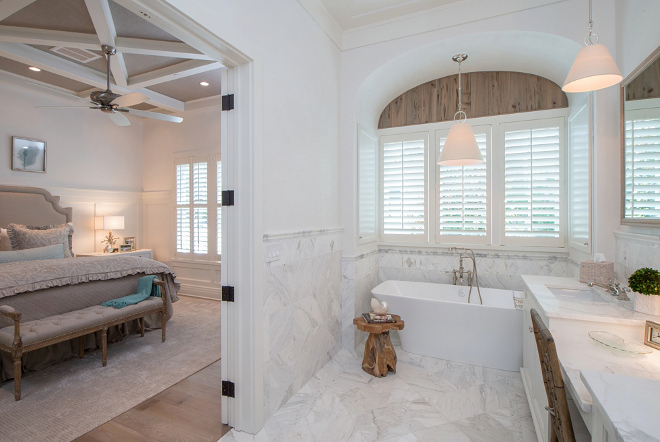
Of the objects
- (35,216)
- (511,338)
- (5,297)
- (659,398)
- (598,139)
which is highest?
(598,139)

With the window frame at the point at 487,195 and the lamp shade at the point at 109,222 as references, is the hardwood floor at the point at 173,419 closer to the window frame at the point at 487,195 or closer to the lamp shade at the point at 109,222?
the window frame at the point at 487,195

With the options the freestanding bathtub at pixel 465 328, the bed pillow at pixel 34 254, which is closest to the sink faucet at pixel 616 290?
the freestanding bathtub at pixel 465 328

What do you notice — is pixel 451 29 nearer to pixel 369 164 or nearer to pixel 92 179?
pixel 369 164

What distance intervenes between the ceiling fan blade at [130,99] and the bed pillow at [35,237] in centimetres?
224

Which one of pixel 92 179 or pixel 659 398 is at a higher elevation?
pixel 92 179

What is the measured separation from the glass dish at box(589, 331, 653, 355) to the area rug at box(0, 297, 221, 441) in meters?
2.92

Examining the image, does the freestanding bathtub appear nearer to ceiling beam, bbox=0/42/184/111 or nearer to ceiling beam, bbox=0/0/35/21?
ceiling beam, bbox=0/42/184/111

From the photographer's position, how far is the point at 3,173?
4.39m

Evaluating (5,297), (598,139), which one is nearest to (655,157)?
(598,139)

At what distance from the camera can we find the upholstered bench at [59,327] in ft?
8.20

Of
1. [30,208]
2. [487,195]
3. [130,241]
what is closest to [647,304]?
[487,195]

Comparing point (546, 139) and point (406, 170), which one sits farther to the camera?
point (406, 170)

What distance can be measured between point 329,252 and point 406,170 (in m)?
1.53

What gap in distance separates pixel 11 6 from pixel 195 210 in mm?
3323
